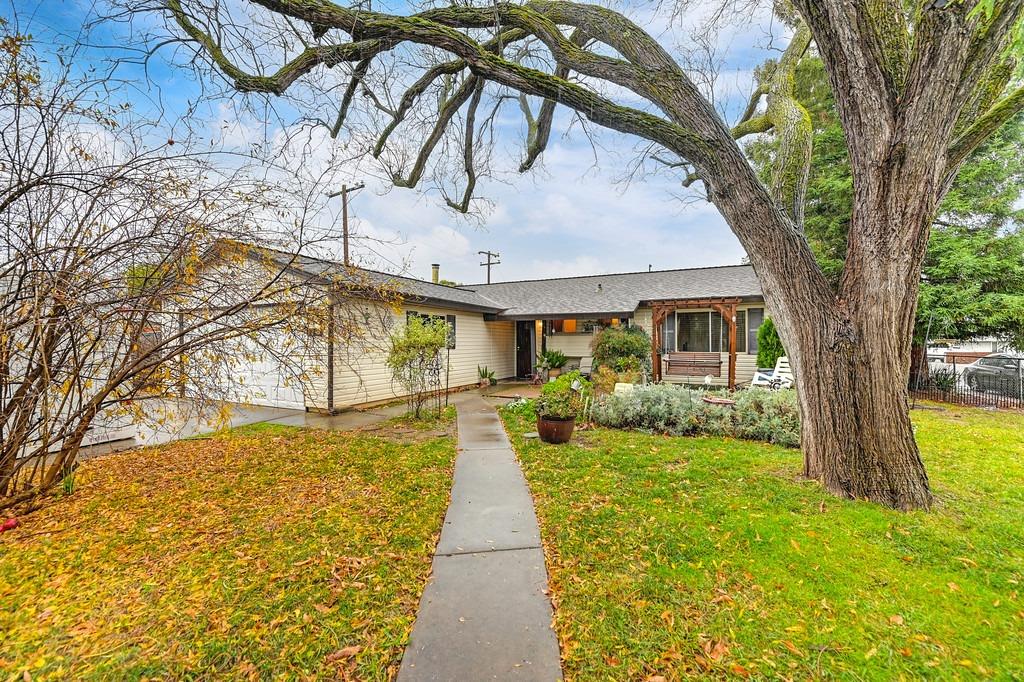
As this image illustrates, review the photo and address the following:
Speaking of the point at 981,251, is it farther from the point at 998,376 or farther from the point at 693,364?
the point at 693,364

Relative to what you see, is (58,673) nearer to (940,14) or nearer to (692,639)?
(692,639)

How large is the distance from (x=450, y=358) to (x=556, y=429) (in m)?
6.96

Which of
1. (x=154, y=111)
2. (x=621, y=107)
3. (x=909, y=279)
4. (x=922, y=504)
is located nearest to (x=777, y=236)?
(x=909, y=279)

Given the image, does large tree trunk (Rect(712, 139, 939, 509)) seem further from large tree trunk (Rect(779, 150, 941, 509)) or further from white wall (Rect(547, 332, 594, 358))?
white wall (Rect(547, 332, 594, 358))

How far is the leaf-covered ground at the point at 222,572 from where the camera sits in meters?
2.18

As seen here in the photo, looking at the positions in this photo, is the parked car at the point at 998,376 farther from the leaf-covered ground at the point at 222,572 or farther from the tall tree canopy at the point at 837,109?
the leaf-covered ground at the point at 222,572

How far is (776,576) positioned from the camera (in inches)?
110

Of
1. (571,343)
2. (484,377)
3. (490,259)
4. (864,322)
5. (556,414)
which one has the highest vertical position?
(490,259)

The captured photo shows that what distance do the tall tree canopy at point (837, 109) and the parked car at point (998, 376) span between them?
9.20 meters

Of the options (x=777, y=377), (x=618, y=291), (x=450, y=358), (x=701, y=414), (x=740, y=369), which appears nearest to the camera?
(x=701, y=414)

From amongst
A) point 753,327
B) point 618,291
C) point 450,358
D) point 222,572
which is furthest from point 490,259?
point 222,572

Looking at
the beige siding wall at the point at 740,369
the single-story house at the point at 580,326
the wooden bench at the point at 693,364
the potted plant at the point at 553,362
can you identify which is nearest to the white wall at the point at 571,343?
the single-story house at the point at 580,326

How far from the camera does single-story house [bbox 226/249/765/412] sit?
1029 cm

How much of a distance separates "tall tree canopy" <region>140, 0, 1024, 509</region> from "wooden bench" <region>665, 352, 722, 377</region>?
782cm
